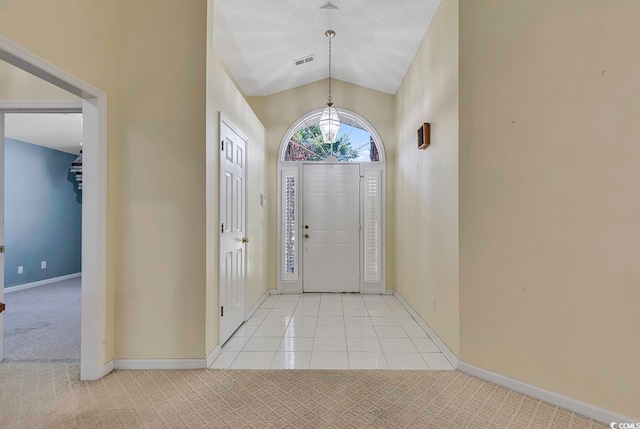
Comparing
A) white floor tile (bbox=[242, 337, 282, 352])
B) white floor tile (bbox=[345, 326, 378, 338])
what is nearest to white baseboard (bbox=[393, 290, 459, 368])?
white floor tile (bbox=[345, 326, 378, 338])

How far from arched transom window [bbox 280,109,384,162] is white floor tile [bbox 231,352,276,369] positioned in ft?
9.95

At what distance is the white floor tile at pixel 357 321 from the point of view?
3.43 m

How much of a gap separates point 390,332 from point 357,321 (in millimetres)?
458

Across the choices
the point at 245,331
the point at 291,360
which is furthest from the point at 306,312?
the point at 291,360

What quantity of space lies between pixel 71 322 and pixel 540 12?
17.0 feet

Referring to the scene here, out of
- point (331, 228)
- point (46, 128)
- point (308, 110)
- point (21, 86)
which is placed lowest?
point (331, 228)

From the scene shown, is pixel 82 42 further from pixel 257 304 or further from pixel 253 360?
pixel 257 304

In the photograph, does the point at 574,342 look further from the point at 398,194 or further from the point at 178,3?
the point at 178,3

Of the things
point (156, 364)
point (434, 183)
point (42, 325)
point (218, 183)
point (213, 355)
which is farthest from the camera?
point (42, 325)

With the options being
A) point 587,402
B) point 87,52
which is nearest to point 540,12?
point 587,402

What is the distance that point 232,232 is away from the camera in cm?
307

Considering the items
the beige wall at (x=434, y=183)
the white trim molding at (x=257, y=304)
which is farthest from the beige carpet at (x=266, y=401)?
the white trim molding at (x=257, y=304)

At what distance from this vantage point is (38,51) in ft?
5.77

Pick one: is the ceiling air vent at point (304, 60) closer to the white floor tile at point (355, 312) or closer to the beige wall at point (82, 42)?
the beige wall at point (82, 42)
